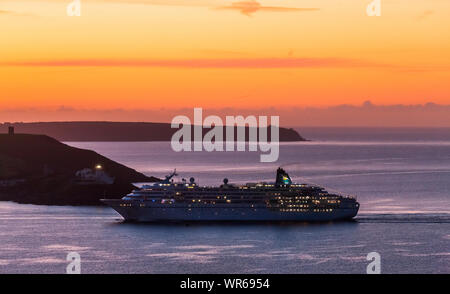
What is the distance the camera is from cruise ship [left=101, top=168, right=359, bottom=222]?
284 feet

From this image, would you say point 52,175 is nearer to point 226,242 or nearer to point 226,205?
point 226,205

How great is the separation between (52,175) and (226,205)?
38774mm

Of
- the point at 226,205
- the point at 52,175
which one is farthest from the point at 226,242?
the point at 52,175

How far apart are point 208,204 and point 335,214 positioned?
12.0 m

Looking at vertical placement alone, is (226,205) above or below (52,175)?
below

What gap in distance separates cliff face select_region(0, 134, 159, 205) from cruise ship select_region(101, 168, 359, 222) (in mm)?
19493

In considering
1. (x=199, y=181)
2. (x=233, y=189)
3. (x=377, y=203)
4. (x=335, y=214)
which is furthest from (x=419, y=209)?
(x=199, y=181)

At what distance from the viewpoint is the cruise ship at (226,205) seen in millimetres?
86625

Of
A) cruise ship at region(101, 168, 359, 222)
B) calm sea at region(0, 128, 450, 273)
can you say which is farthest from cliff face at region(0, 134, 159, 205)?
cruise ship at region(101, 168, 359, 222)

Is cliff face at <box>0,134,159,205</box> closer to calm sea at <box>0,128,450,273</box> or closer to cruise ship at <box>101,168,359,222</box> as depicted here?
calm sea at <box>0,128,450,273</box>

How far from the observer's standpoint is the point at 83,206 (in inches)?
4065

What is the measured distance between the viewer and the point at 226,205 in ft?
284

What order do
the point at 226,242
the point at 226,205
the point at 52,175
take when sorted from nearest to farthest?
the point at 226,242, the point at 226,205, the point at 52,175
